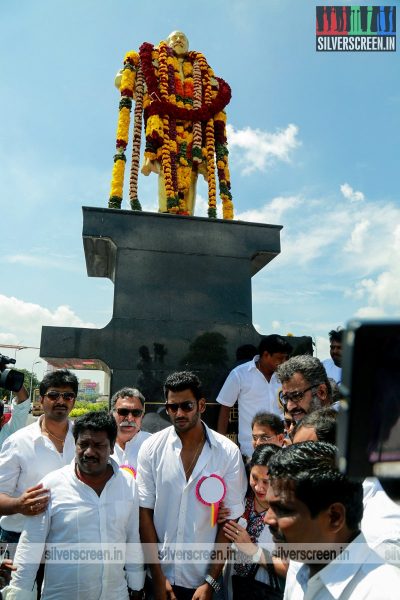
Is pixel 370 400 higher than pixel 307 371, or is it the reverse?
pixel 307 371

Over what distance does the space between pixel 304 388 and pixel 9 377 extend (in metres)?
1.91

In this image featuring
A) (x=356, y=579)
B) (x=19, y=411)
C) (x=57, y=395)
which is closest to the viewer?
(x=356, y=579)

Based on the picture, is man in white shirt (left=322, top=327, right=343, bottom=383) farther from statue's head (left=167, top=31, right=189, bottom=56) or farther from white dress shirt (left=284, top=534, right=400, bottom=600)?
statue's head (left=167, top=31, right=189, bottom=56)

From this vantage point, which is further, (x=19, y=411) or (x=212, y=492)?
(x=19, y=411)

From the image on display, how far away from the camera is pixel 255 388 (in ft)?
16.0

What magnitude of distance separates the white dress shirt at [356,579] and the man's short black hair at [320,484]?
0.09m

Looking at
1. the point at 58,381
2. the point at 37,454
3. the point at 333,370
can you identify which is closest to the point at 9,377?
the point at 58,381

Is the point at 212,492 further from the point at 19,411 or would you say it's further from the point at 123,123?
the point at 123,123

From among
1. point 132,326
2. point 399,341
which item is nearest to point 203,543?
point 399,341

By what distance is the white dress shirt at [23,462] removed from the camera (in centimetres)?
275

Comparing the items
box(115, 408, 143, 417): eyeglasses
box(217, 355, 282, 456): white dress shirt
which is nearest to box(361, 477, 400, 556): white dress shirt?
Result: box(115, 408, 143, 417): eyeglasses

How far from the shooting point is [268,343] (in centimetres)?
491

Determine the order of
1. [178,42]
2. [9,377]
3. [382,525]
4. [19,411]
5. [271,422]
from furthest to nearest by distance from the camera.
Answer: [178,42]
[19,411]
[271,422]
[9,377]
[382,525]

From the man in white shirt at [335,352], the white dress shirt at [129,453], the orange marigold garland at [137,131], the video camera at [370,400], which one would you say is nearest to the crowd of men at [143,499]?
the white dress shirt at [129,453]
